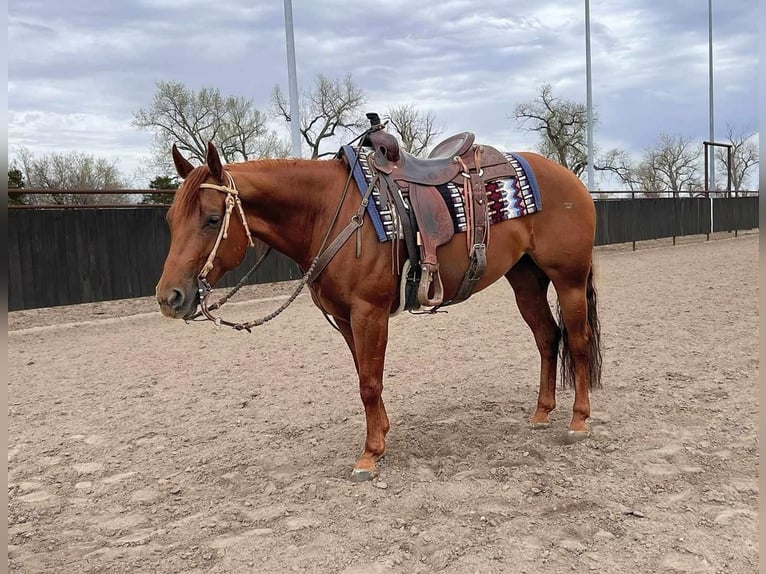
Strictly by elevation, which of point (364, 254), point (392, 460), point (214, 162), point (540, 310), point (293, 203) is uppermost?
point (214, 162)

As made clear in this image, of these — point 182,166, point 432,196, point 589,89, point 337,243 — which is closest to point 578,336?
point 432,196

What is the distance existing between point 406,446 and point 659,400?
1.83m

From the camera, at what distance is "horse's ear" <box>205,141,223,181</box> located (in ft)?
8.17

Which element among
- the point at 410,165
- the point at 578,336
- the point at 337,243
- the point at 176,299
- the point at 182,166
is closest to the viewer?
the point at 176,299

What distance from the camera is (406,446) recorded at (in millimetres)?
3369

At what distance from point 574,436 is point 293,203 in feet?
6.75

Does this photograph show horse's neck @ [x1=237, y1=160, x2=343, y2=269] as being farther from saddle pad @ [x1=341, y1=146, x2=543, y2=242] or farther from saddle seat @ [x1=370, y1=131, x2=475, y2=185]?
saddle seat @ [x1=370, y1=131, x2=475, y2=185]

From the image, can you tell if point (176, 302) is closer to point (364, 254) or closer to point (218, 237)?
point (218, 237)

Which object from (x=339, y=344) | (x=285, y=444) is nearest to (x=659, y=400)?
(x=285, y=444)

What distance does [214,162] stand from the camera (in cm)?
256

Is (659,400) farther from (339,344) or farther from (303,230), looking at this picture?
(339,344)

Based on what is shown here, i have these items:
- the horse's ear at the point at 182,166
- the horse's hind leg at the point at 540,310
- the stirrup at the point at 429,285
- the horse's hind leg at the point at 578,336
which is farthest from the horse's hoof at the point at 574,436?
the horse's ear at the point at 182,166

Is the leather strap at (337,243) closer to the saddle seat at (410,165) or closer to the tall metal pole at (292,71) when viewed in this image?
the saddle seat at (410,165)

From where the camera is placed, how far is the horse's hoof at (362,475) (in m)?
2.93
